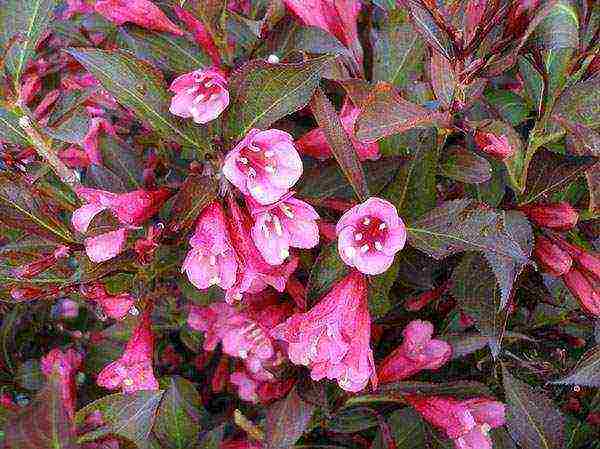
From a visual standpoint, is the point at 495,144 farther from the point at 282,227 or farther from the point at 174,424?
the point at 174,424

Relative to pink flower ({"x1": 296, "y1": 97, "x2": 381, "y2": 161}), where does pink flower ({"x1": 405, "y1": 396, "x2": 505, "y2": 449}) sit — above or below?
below

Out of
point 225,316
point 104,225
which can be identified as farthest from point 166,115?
point 225,316

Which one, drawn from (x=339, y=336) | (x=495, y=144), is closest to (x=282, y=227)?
(x=339, y=336)

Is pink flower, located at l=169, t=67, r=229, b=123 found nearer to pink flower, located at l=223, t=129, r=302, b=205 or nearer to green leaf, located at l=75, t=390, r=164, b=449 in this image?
pink flower, located at l=223, t=129, r=302, b=205

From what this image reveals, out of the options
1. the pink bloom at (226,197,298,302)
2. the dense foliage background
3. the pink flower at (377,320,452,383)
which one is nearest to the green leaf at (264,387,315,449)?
the dense foliage background

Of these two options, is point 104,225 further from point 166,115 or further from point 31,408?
point 31,408

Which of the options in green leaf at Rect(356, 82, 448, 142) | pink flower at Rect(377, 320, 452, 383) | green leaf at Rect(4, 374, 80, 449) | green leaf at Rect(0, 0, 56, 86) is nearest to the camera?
green leaf at Rect(4, 374, 80, 449)
